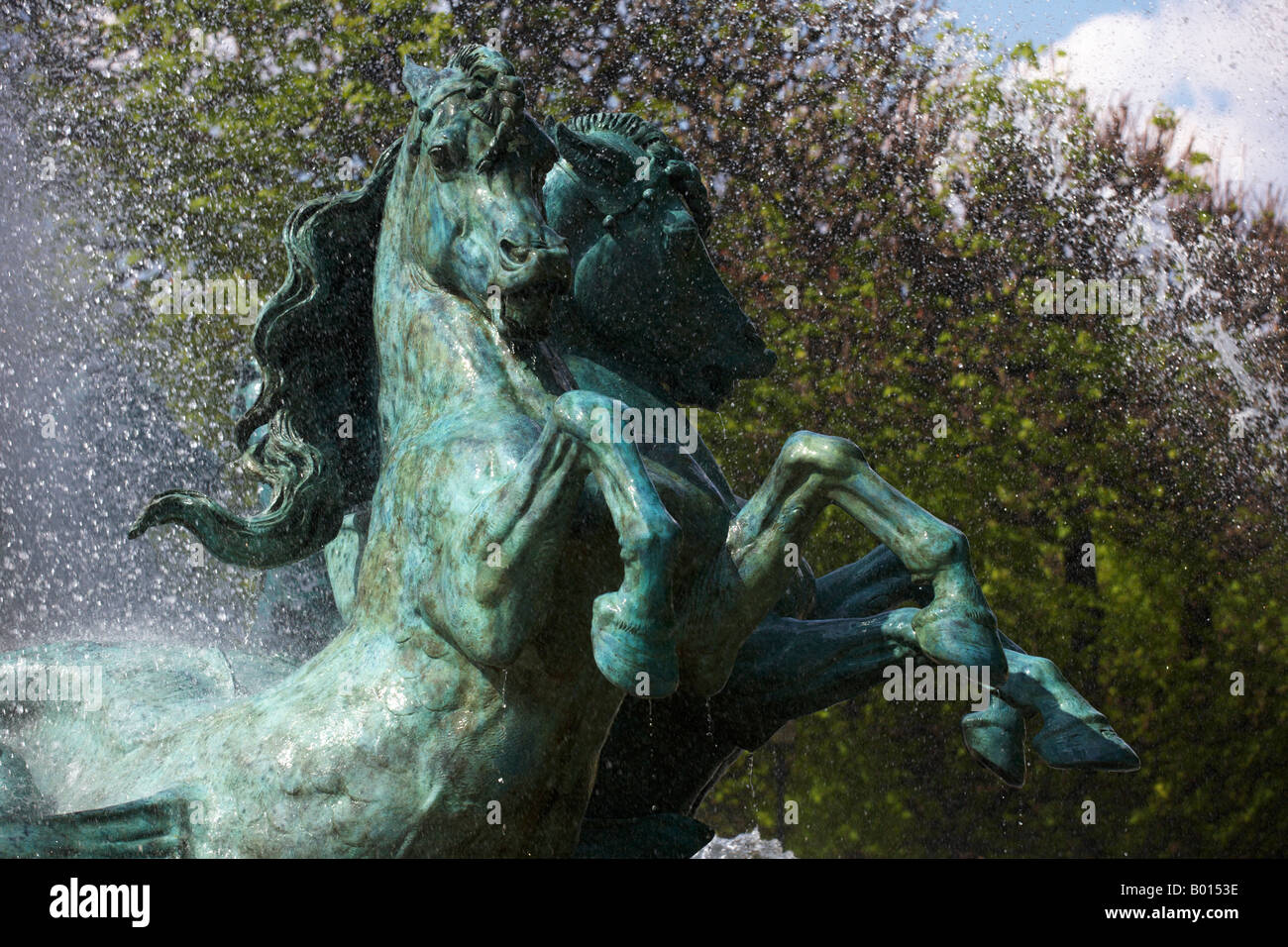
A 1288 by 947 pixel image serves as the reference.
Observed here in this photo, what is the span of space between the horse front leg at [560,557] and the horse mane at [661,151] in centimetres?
Result: 105

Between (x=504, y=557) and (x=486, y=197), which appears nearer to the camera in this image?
(x=504, y=557)

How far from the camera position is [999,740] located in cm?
367

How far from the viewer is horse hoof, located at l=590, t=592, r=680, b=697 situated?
3.14m

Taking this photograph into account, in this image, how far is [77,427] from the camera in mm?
9203

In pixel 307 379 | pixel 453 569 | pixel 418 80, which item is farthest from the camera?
pixel 307 379

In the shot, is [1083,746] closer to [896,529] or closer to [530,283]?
[896,529]

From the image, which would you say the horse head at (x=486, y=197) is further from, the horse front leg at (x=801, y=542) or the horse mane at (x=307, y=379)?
the horse front leg at (x=801, y=542)


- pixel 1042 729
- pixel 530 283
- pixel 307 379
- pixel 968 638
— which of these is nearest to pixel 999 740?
pixel 1042 729

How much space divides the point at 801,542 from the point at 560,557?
52cm

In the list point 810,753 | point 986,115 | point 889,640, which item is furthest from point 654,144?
point 986,115

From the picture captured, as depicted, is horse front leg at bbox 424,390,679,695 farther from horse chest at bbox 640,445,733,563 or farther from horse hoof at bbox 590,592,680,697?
horse chest at bbox 640,445,733,563

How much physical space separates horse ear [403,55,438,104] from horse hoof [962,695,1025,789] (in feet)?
5.99
